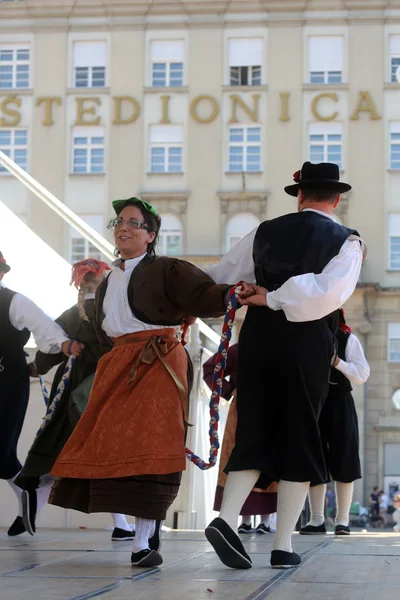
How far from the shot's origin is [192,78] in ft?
112

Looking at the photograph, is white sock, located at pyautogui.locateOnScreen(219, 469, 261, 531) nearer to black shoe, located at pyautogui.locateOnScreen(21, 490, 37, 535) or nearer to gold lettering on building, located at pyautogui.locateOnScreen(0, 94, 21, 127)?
black shoe, located at pyautogui.locateOnScreen(21, 490, 37, 535)

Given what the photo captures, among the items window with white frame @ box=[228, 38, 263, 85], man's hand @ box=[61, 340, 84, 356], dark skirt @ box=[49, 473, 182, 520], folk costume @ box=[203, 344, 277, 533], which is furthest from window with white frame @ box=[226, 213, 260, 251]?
dark skirt @ box=[49, 473, 182, 520]

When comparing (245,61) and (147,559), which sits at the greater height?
(245,61)

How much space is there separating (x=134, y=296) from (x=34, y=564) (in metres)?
1.11

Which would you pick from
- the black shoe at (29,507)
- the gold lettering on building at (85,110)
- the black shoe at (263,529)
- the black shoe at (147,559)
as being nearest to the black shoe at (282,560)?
the black shoe at (147,559)

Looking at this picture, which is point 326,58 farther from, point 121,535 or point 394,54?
point 121,535

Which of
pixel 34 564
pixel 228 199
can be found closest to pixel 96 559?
pixel 34 564

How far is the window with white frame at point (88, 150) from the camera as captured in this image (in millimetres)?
34188

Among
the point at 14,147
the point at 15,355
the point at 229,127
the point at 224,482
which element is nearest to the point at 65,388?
the point at 15,355

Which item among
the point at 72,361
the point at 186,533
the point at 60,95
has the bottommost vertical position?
the point at 186,533

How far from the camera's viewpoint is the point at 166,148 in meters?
34.0

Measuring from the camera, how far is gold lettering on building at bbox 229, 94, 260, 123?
3388 cm

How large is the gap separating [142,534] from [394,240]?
29.2 m

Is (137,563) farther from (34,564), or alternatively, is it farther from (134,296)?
(134,296)
